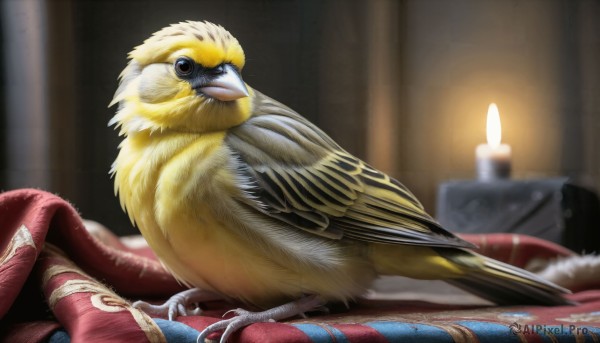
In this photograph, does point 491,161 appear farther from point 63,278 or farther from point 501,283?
point 63,278

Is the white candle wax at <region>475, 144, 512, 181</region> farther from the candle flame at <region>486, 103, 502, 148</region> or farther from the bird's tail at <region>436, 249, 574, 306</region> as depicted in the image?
the bird's tail at <region>436, 249, 574, 306</region>

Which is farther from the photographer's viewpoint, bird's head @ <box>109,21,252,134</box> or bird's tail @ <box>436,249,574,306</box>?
bird's tail @ <box>436,249,574,306</box>

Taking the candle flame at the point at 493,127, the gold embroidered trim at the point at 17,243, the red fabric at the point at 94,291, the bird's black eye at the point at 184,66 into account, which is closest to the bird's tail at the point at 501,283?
the red fabric at the point at 94,291

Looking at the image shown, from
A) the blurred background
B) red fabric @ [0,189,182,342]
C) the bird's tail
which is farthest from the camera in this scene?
the bird's tail

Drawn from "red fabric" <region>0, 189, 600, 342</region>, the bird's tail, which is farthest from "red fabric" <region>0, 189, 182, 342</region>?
the bird's tail

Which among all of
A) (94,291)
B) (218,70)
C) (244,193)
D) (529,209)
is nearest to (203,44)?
(218,70)

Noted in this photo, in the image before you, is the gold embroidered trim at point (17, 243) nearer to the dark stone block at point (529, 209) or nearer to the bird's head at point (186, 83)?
the bird's head at point (186, 83)

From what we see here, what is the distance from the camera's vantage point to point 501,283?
901 millimetres

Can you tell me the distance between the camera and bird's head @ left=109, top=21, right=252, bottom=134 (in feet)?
2.47

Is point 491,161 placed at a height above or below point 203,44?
below

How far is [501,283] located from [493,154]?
195 millimetres

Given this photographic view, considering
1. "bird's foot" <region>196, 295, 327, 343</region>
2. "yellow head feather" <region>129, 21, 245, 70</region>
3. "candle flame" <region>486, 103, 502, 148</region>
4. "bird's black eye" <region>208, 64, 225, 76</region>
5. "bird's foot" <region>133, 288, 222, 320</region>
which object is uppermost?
"yellow head feather" <region>129, 21, 245, 70</region>

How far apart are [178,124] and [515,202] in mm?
458

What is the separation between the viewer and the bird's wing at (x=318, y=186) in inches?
31.0
